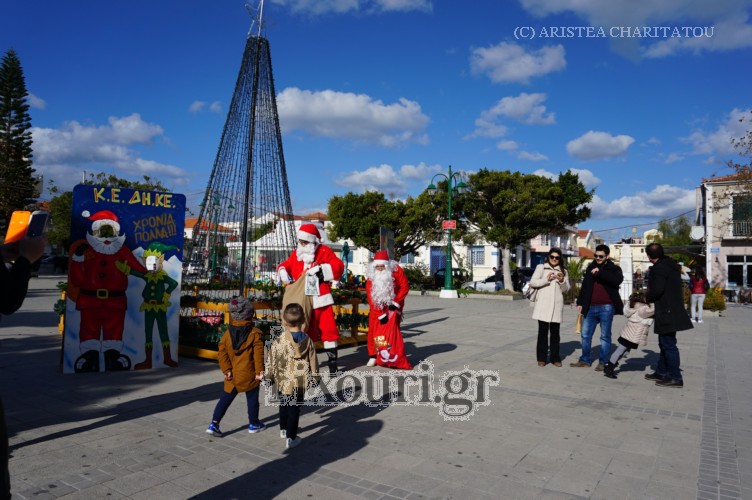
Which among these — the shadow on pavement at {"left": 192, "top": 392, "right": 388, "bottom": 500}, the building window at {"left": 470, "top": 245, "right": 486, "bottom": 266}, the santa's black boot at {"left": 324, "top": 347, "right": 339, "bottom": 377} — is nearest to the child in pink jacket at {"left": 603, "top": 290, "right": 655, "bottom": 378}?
the shadow on pavement at {"left": 192, "top": 392, "right": 388, "bottom": 500}

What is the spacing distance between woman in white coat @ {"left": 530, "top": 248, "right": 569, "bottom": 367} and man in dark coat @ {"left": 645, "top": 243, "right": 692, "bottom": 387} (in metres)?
1.21

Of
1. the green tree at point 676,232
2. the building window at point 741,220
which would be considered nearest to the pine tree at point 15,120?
the building window at point 741,220

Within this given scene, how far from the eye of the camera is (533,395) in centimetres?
623

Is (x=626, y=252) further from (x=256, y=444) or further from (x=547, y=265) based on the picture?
(x=256, y=444)

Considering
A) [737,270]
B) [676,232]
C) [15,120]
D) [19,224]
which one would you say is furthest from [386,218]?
[676,232]

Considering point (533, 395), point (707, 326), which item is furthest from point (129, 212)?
point (707, 326)

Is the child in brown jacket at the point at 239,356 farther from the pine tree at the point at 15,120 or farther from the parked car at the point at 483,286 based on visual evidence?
the pine tree at the point at 15,120

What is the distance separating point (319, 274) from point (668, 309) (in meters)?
4.23

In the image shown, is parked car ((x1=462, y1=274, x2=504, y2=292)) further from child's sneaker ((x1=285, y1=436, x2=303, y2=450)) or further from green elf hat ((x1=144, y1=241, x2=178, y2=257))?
child's sneaker ((x1=285, y1=436, x2=303, y2=450))

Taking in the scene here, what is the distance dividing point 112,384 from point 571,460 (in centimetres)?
490

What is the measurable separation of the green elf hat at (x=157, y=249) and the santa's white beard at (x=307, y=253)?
1.72 metres

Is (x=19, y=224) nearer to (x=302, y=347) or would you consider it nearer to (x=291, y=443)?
(x=302, y=347)

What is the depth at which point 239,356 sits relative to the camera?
454cm

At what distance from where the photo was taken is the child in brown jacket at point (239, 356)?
4.52 m
